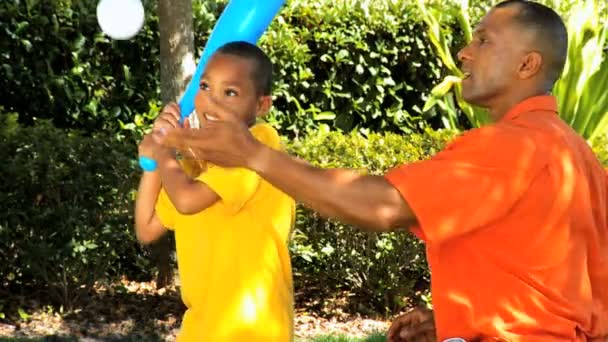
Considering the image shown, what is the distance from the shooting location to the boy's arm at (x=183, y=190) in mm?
2975

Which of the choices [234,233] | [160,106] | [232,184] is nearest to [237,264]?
[234,233]

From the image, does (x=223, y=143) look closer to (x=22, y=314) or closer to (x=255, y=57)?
(x=255, y=57)

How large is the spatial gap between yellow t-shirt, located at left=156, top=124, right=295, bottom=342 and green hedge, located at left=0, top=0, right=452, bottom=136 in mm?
4594

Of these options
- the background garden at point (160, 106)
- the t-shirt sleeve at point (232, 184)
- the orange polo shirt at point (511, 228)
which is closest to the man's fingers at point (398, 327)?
the orange polo shirt at point (511, 228)

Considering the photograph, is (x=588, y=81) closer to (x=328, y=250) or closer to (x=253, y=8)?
(x=328, y=250)

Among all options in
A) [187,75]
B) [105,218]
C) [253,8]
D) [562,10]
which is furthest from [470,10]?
[253,8]

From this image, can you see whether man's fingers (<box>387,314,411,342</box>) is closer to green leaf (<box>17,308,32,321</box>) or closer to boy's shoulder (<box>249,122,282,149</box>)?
boy's shoulder (<box>249,122,282,149</box>)

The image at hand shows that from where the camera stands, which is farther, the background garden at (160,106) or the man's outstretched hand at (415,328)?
the background garden at (160,106)

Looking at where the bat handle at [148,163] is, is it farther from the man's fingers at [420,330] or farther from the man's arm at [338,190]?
the man's arm at [338,190]

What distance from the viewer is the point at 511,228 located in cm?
209

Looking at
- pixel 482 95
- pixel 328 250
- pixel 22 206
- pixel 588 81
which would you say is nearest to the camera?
pixel 482 95

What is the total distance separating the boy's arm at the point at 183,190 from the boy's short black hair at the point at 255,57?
306 mm

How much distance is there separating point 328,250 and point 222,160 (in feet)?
16.5

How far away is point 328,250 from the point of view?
22.6 feet
